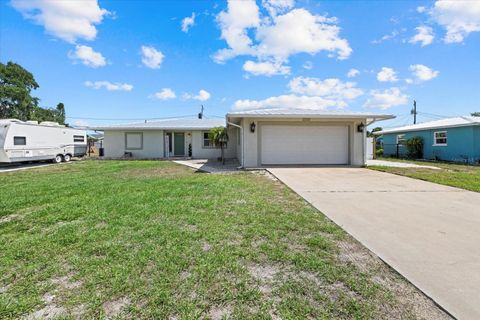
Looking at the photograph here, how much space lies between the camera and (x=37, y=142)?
49.2 ft

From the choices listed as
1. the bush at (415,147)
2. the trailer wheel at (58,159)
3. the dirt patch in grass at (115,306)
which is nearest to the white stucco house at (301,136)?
the bush at (415,147)

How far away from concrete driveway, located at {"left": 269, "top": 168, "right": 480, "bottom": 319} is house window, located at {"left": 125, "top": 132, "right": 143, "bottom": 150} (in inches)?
596

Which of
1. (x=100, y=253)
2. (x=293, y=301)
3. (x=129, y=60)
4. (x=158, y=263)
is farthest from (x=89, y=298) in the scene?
(x=129, y=60)

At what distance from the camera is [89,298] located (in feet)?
6.99

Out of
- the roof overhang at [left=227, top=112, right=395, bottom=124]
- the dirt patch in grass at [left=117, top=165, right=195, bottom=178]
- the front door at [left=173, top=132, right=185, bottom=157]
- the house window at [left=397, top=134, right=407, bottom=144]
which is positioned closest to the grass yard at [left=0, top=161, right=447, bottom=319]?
the dirt patch in grass at [left=117, top=165, right=195, bottom=178]

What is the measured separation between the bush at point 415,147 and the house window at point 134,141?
2041 cm

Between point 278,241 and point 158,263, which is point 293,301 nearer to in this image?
point 278,241

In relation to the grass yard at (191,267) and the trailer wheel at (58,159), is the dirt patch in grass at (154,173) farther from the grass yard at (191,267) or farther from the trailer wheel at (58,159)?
the trailer wheel at (58,159)

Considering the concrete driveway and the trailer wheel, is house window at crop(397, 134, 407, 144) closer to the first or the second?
the concrete driveway

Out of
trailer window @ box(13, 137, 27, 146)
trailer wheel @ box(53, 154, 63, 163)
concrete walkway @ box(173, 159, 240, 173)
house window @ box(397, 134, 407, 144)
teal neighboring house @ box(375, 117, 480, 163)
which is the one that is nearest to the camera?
concrete walkway @ box(173, 159, 240, 173)

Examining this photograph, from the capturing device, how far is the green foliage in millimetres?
32250

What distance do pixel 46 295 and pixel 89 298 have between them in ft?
1.40

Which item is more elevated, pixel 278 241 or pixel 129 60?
pixel 129 60

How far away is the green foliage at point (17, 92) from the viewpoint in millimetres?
32250
